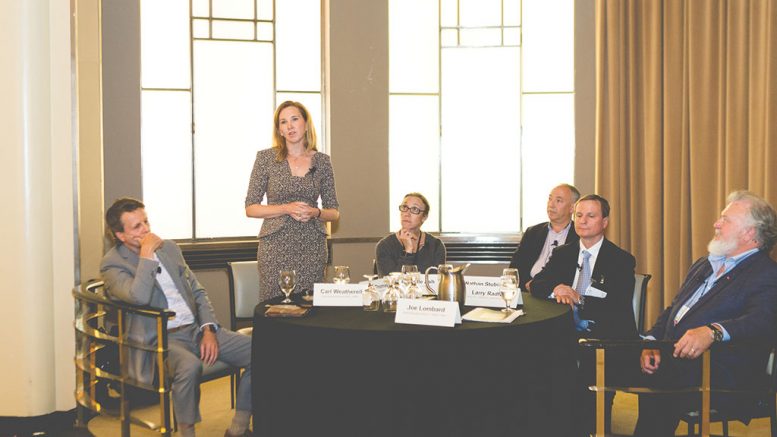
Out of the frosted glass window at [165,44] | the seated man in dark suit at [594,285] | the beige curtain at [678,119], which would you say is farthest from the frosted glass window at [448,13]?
the seated man in dark suit at [594,285]

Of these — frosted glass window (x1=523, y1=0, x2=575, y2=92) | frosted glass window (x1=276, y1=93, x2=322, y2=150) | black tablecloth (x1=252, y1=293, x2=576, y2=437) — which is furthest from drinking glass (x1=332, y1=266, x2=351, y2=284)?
frosted glass window (x1=523, y1=0, x2=575, y2=92)

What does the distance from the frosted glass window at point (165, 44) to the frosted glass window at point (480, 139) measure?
214cm

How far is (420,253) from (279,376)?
5.76 feet

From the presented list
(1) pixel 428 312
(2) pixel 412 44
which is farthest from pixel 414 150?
(1) pixel 428 312

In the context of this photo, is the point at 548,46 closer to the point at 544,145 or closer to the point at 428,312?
the point at 544,145

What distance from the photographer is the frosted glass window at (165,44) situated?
242 inches

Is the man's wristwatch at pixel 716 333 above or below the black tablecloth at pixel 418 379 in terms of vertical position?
above

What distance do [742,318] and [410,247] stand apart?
6.74 feet

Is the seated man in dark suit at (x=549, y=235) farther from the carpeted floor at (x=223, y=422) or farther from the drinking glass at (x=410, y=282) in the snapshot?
the drinking glass at (x=410, y=282)

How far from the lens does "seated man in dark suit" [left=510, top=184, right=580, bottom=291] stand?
4.84m

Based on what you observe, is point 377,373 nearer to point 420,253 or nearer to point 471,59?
point 420,253

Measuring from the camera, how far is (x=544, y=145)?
6.71 meters

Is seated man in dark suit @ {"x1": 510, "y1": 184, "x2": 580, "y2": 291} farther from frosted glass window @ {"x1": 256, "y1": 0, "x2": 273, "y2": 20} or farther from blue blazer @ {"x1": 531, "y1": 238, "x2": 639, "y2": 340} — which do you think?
frosted glass window @ {"x1": 256, "y1": 0, "x2": 273, "y2": 20}

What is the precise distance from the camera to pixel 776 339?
3.01m
